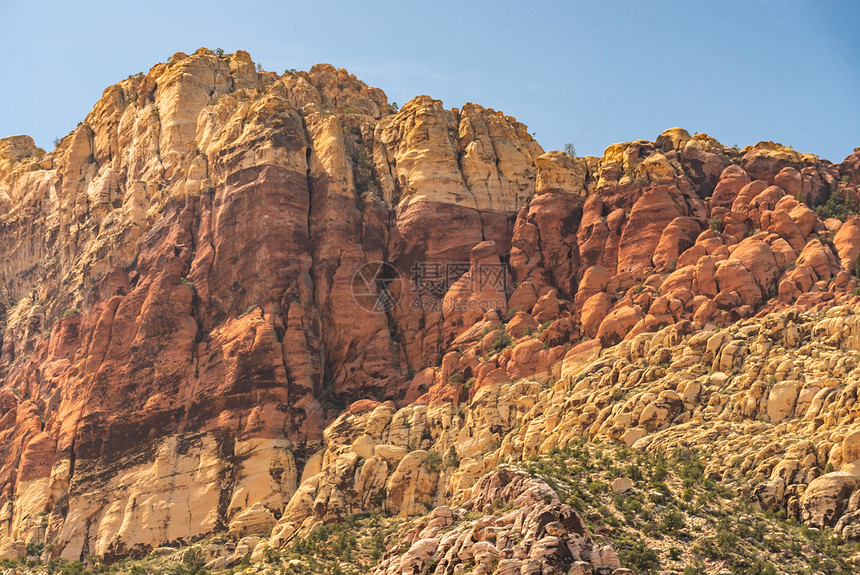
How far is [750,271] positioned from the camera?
266 ft

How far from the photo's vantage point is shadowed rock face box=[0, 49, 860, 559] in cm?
8156

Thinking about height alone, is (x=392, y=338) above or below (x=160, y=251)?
below

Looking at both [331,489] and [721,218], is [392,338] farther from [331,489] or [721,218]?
[721,218]

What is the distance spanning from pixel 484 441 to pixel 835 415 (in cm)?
2297

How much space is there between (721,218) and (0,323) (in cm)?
6672

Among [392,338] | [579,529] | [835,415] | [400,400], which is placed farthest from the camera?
[392,338]

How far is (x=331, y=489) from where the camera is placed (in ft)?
258

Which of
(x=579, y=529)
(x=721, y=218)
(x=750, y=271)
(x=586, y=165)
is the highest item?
(x=586, y=165)

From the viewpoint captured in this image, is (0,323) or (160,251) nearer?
(160,251)

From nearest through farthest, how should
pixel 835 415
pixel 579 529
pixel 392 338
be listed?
pixel 579 529
pixel 835 415
pixel 392 338

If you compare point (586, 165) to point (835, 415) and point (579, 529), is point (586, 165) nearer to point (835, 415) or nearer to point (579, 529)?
point (835, 415)

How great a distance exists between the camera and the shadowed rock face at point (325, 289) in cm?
8156

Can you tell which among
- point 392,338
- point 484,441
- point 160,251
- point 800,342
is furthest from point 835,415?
point 160,251

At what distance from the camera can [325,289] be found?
9206 centimetres
